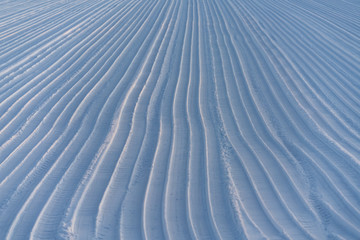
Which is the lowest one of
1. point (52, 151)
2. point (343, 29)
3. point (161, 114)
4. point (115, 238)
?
point (115, 238)

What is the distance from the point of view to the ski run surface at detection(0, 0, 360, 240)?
2.86 metres

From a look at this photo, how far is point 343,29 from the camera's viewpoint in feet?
25.8

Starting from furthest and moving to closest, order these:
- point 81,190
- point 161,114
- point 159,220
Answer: point 161,114, point 81,190, point 159,220

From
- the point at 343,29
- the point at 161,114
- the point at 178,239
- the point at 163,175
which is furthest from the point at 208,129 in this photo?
the point at 343,29

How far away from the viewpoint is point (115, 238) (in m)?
2.65

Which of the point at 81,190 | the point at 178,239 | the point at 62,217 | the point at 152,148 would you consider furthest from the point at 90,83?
the point at 178,239

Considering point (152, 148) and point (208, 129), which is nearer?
point (152, 148)

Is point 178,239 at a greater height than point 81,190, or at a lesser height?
lesser

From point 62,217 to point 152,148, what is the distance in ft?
4.05

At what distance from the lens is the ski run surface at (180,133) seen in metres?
2.86

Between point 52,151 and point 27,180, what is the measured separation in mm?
500

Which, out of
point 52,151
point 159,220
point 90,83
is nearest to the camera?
point 159,220

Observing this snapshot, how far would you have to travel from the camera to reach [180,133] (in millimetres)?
4027

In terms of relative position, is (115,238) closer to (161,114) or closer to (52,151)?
(52,151)
